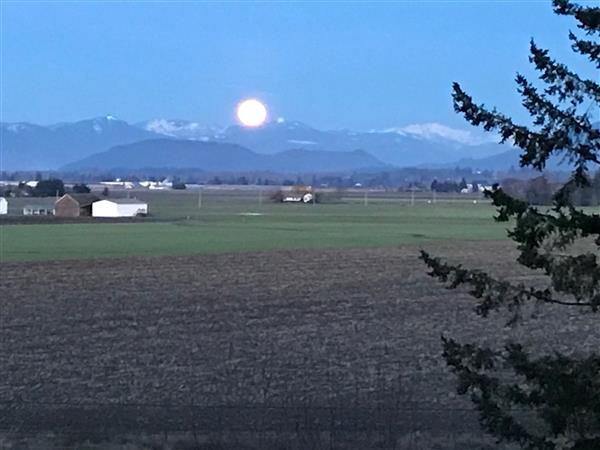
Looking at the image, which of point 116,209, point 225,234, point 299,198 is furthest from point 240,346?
point 299,198

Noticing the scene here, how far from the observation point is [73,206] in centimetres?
→ 9900

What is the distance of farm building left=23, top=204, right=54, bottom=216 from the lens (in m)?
99.2

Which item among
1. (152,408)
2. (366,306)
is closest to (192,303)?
(366,306)

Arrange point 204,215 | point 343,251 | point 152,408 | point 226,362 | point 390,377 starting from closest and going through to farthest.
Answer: point 152,408 < point 390,377 < point 226,362 < point 343,251 < point 204,215

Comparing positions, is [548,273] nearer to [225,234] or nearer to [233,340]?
[233,340]

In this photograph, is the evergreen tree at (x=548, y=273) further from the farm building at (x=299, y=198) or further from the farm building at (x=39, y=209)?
the farm building at (x=299, y=198)

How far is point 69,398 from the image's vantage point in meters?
15.9

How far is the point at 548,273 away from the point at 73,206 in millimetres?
95333

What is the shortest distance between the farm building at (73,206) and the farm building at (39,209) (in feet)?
2.14

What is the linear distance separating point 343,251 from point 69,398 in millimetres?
A: 36149

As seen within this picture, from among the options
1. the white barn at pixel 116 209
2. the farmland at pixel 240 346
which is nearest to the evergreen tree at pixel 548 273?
the farmland at pixel 240 346

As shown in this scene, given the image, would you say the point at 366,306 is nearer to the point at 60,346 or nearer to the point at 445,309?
the point at 445,309

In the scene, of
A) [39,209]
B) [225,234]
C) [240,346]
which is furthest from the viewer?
[39,209]

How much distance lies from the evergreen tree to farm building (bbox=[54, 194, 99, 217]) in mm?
91937
